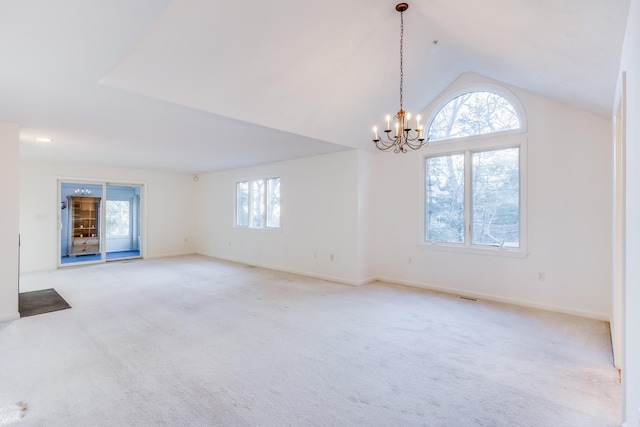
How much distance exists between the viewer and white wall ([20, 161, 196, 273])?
6.50m

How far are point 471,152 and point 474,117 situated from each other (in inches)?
21.1

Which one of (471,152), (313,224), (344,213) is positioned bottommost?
(313,224)

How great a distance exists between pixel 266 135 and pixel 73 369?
331 centimetres

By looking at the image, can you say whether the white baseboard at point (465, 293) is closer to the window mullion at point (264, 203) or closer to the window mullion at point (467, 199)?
the window mullion at point (467, 199)

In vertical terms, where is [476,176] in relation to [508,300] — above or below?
above

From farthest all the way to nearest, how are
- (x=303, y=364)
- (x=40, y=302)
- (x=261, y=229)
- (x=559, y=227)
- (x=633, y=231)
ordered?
(x=261, y=229), (x=40, y=302), (x=559, y=227), (x=303, y=364), (x=633, y=231)

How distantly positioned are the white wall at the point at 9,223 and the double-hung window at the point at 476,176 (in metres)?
5.65

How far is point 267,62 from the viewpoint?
311 cm

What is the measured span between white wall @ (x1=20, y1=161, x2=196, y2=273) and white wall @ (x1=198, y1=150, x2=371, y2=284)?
1.84 meters

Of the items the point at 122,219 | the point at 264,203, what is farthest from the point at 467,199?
the point at 122,219

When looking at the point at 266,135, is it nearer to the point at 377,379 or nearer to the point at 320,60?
the point at 320,60

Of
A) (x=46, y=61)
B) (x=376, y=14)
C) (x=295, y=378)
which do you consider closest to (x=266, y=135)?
(x=376, y=14)

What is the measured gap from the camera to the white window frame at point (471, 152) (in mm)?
4312

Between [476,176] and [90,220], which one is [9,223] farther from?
[476,176]
